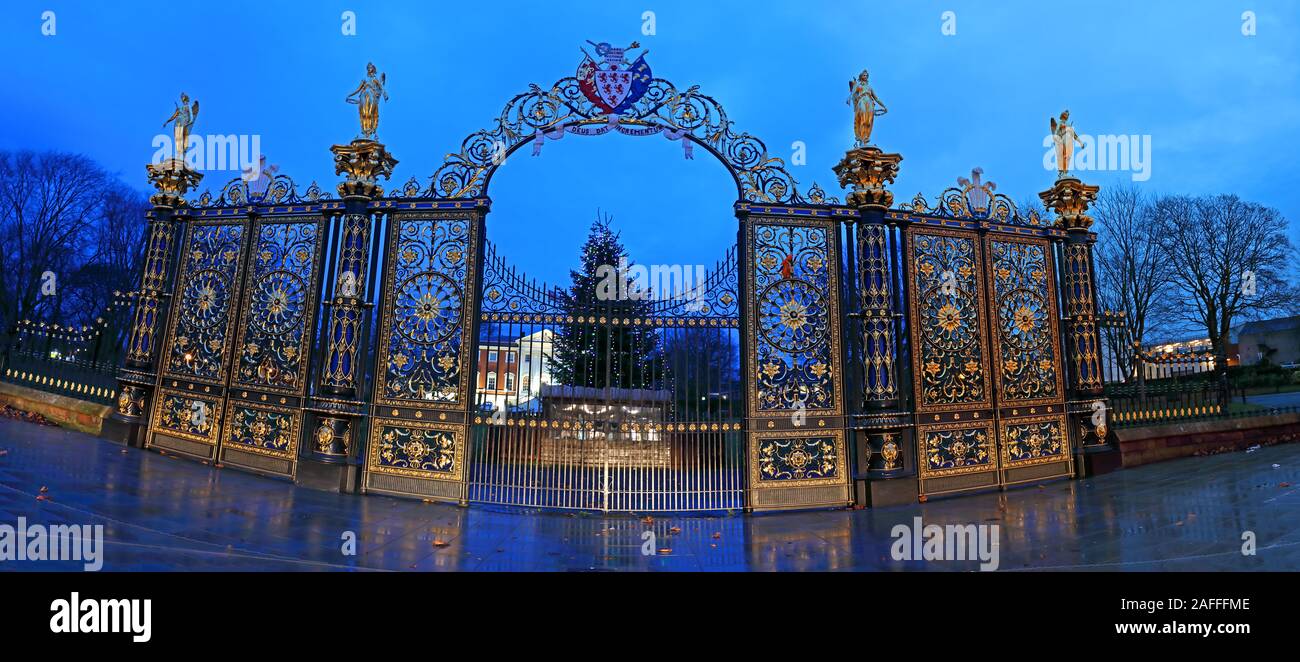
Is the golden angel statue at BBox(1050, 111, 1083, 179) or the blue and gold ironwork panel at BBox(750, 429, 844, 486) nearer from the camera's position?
the blue and gold ironwork panel at BBox(750, 429, 844, 486)

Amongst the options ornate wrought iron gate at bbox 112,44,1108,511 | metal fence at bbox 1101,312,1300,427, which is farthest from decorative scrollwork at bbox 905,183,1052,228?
metal fence at bbox 1101,312,1300,427

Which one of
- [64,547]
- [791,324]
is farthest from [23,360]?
[791,324]

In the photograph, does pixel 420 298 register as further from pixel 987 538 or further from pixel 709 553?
pixel 987 538

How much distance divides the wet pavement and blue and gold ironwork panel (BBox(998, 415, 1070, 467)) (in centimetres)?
57

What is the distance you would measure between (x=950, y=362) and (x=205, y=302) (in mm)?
11311

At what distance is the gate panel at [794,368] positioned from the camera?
7641 mm

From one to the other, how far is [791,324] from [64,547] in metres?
7.53

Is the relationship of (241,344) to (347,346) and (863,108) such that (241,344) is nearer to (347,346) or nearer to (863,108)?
(347,346)

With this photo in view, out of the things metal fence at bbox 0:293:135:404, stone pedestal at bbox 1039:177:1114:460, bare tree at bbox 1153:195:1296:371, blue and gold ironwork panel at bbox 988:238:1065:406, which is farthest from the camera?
bare tree at bbox 1153:195:1296:371

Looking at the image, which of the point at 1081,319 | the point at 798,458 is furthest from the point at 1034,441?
the point at 798,458

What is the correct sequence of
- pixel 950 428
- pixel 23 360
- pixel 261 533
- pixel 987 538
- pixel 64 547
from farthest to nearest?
pixel 23 360
pixel 950 428
pixel 987 538
pixel 261 533
pixel 64 547

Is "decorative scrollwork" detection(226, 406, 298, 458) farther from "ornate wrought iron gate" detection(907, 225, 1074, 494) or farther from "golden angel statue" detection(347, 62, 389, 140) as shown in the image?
"ornate wrought iron gate" detection(907, 225, 1074, 494)

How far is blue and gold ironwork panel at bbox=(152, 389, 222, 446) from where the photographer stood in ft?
28.3

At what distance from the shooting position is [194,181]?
948 cm
